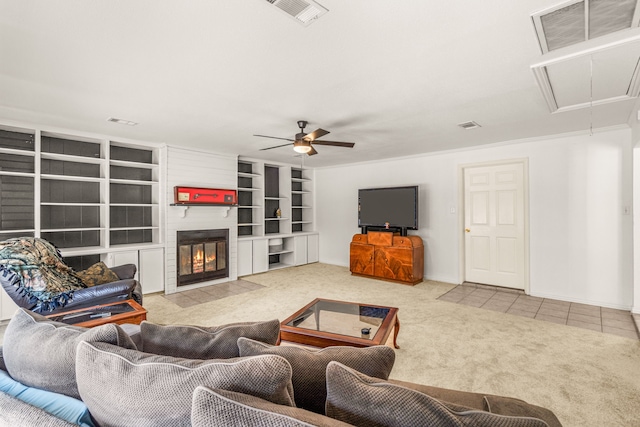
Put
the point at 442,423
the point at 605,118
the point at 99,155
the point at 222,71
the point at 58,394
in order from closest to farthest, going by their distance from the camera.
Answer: the point at 442,423 → the point at 58,394 → the point at 222,71 → the point at 605,118 → the point at 99,155

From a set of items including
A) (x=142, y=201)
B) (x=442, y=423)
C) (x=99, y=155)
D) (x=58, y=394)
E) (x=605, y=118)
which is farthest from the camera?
(x=142, y=201)

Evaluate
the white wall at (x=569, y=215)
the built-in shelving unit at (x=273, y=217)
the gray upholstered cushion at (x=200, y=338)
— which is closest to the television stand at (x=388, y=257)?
the white wall at (x=569, y=215)

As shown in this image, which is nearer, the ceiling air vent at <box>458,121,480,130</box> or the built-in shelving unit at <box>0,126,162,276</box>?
the ceiling air vent at <box>458,121,480,130</box>

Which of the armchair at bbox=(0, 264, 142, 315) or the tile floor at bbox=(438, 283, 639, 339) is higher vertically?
the armchair at bbox=(0, 264, 142, 315)

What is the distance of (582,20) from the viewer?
1721 millimetres

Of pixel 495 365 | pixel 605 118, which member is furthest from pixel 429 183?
pixel 495 365

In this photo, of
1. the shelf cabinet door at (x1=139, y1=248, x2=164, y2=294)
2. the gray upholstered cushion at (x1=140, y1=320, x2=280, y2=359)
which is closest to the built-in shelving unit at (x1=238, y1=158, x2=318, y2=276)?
the shelf cabinet door at (x1=139, y1=248, x2=164, y2=294)

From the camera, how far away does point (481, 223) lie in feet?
16.8

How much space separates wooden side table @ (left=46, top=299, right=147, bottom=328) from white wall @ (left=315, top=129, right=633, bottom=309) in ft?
15.9

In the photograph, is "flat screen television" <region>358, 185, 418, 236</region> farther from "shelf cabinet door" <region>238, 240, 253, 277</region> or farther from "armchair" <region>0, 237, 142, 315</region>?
"armchair" <region>0, 237, 142, 315</region>

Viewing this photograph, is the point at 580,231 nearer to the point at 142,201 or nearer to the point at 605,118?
the point at 605,118

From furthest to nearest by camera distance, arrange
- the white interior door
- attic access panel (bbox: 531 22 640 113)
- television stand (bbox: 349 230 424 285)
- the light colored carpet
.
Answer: television stand (bbox: 349 230 424 285) < the white interior door < the light colored carpet < attic access panel (bbox: 531 22 640 113)

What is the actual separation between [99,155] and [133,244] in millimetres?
1461

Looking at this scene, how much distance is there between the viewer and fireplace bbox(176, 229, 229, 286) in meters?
5.01
